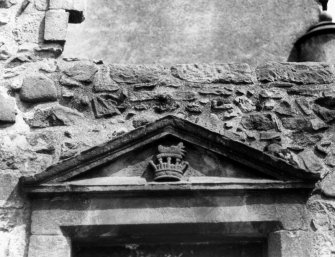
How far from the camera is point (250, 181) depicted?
5.33m

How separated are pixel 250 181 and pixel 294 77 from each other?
932 mm

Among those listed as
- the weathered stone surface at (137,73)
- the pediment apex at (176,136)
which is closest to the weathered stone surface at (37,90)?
the weathered stone surface at (137,73)

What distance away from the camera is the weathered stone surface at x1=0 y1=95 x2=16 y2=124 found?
221 inches

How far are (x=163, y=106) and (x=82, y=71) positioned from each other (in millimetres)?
639

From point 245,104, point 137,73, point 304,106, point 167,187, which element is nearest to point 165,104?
point 137,73

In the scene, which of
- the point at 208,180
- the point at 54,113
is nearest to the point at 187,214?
the point at 208,180

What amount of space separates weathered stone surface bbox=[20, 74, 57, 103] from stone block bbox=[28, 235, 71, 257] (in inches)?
40.4

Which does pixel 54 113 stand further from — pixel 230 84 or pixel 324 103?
pixel 324 103

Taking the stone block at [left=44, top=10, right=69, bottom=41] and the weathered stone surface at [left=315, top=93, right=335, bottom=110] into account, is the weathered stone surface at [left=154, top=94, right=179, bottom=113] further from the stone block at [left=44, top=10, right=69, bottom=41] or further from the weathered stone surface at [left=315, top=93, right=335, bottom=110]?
the weathered stone surface at [left=315, top=93, right=335, bottom=110]

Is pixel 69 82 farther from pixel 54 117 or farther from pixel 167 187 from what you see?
pixel 167 187

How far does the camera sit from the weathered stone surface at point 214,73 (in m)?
5.79

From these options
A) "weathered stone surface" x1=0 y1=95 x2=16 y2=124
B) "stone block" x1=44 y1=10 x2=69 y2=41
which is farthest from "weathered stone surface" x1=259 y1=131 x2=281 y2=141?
"weathered stone surface" x1=0 y1=95 x2=16 y2=124

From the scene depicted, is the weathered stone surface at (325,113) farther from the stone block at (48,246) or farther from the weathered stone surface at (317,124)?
the stone block at (48,246)

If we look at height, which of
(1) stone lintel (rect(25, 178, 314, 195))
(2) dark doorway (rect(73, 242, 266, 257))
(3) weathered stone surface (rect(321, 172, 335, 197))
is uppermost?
(3) weathered stone surface (rect(321, 172, 335, 197))
